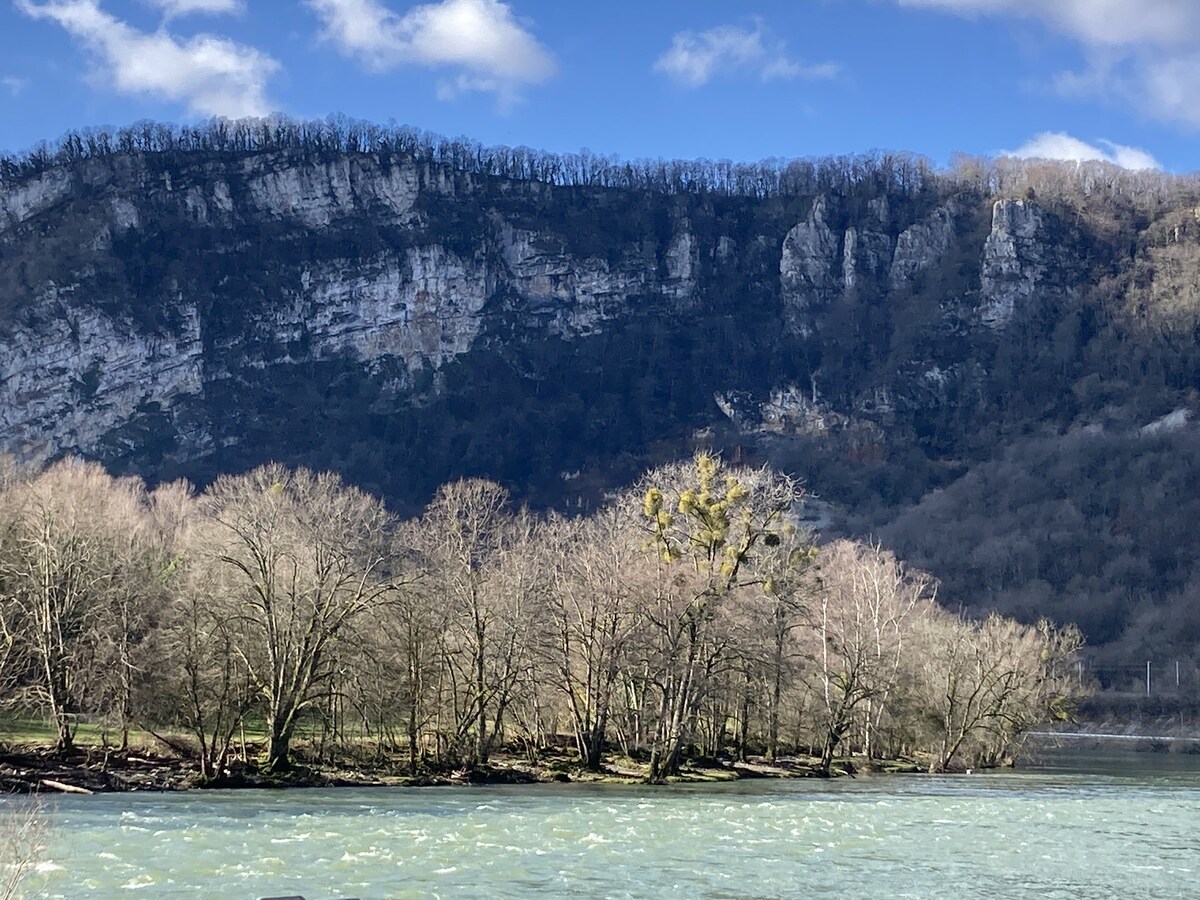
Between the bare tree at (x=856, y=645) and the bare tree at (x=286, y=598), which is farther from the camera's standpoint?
the bare tree at (x=856, y=645)

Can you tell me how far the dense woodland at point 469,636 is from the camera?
60.7 meters

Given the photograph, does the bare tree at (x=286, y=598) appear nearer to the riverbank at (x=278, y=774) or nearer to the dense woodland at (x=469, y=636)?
the dense woodland at (x=469, y=636)

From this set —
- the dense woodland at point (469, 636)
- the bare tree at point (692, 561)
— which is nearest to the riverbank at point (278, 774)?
the dense woodland at point (469, 636)

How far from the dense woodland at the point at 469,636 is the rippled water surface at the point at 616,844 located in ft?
23.4

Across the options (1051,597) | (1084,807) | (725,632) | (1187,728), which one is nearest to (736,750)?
(725,632)

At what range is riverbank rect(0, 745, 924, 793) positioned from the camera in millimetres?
53594

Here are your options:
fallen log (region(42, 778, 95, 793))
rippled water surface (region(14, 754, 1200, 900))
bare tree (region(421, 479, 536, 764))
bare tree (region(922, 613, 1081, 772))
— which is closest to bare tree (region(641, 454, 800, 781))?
bare tree (region(421, 479, 536, 764))

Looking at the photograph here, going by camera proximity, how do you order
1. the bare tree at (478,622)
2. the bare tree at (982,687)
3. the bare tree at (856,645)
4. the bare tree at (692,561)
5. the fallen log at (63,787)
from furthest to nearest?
the bare tree at (982,687), the bare tree at (856,645), the bare tree at (692,561), the bare tree at (478,622), the fallen log at (63,787)

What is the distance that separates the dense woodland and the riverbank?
1.01 meters

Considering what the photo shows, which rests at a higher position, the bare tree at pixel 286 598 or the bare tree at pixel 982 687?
the bare tree at pixel 286 598

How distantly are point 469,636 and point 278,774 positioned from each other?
1136cm

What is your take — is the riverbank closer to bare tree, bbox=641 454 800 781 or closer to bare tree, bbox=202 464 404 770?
bare tree, bbox=202 464 404 770

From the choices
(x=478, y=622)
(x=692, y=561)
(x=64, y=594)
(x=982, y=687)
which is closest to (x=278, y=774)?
(x=478, y=622)

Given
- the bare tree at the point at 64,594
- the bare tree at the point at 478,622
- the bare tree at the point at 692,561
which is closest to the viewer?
the bare tree at the point at 64,594
